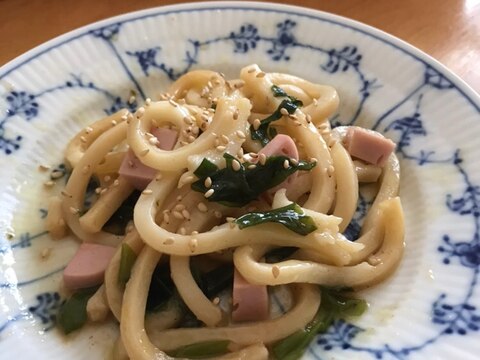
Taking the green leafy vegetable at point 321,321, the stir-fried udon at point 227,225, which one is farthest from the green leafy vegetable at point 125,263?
the green leafy vegetable at point 321,321

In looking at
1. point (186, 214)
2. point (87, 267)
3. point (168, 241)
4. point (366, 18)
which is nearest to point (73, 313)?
point (87, 267)

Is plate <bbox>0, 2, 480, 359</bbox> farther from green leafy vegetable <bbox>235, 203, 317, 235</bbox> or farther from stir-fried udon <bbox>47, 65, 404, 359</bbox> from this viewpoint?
green leafy vegetable <bbox>235, 203, 317, 235</bbox>

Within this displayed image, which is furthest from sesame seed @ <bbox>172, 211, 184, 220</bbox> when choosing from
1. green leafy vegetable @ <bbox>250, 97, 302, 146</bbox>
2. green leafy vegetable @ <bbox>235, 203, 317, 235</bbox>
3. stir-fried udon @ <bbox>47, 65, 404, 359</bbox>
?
green leafy vegetable @ <bbox>250, 97, 302, 146</bbox>

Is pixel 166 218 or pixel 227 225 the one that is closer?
pixel 227 225

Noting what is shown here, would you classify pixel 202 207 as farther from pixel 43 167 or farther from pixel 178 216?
pixel 43 167

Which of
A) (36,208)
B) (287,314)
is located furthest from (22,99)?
(287,314)

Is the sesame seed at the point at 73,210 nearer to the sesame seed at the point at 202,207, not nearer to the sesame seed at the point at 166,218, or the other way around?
the sesame seed at the point at 166,218

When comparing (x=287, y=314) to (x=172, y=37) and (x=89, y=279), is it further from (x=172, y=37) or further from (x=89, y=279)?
(x=172, y=37)
